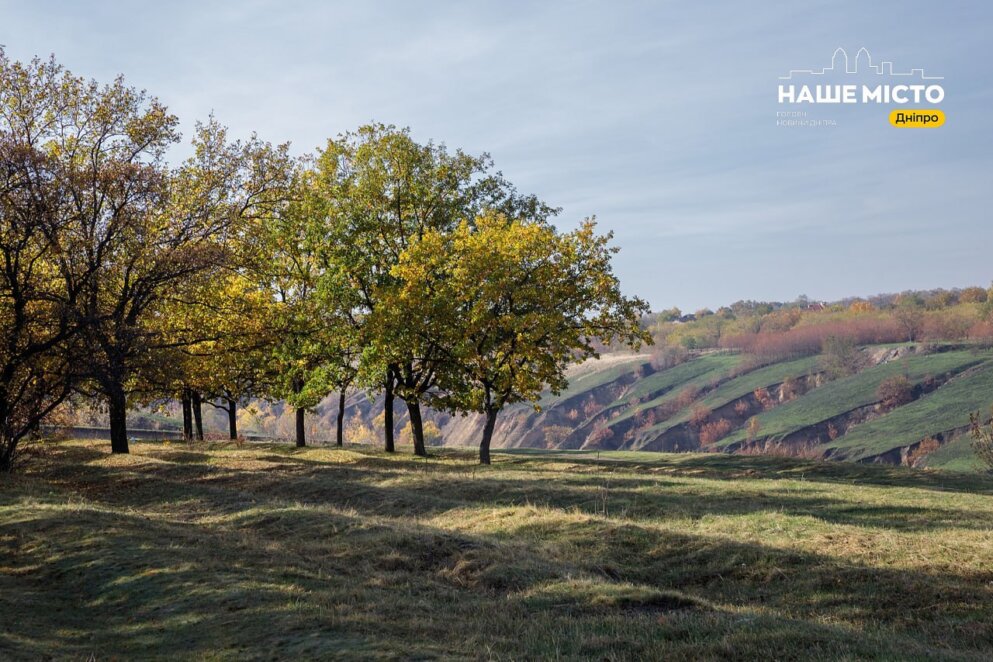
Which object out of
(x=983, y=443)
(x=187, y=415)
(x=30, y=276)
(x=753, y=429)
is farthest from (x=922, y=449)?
(x=30, y=276)

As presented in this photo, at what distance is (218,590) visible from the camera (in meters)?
12.3

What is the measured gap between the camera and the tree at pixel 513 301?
3772cm

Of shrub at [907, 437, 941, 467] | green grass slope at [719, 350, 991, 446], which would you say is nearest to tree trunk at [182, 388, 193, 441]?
shrub at [907, 437, 941, 467]

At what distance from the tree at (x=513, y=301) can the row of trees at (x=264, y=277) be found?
104 mm

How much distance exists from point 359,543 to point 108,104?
23915 millimetres

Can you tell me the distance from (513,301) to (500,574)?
25170mm

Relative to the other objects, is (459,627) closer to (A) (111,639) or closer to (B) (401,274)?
(A) (111,639)

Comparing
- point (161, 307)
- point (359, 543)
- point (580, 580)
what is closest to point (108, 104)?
point (161, 307)

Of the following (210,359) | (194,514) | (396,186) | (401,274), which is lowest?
(194,514)

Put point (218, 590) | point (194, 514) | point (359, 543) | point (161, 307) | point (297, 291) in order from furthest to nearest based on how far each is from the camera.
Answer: point (297, 291) < point (161, 307) < point (194, 514) < point (359, 543) < point (218, 590)

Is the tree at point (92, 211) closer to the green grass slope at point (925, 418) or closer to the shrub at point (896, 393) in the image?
the green grass slope at point (925, 418)

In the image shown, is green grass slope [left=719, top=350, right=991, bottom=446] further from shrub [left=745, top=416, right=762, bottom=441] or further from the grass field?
the grass field

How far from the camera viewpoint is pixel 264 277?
128ft

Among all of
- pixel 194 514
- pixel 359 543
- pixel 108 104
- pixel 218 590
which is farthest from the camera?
pixel 108 104
